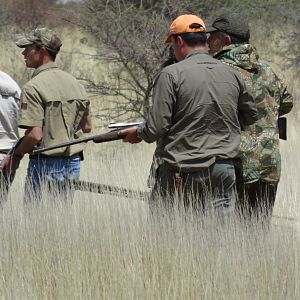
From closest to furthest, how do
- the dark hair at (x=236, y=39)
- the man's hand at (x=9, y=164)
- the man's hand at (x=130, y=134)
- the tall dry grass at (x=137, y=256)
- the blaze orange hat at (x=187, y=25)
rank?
the tall dry grass at (x=137, y=256)
the blaze orange hat at (x=187, y=25)
the man's hand at (x=130, y=134)
the dark hair at (x=236, y=39)
the man's hand at (x=9, y=164)

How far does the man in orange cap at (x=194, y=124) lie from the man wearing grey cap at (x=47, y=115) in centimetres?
71

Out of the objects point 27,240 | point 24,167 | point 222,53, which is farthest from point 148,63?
point 27,240

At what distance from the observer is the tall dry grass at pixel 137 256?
3766mm

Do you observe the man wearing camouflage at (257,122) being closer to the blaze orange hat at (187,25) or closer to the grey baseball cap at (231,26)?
the grey baseball cap at (231,26)

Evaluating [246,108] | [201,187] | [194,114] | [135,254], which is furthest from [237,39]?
[135,254]

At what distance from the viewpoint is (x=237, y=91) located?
4.44m

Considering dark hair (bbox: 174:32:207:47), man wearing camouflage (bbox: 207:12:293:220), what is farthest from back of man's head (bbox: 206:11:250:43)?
dark hair (bbox: 174:32:207:47)

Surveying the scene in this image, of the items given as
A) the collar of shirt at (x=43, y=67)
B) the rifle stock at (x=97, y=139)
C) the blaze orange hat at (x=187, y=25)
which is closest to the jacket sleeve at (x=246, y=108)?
the blaze orange hat at (x=187, y=25)

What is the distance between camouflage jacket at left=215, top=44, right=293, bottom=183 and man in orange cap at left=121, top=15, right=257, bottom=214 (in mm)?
292

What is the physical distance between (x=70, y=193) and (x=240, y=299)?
4.82 feet

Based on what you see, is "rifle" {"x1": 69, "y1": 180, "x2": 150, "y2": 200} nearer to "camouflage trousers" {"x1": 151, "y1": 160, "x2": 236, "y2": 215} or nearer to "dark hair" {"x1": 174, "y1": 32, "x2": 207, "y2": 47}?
"camouflage trousers" {"x1": 151, "y1": 160, "x2": 236, "y2": 215}

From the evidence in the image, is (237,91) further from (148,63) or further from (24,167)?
(148,63)

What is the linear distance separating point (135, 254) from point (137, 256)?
0.7 inches

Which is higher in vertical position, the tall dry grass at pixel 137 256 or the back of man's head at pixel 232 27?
the back of man's head at pixel 232 27
